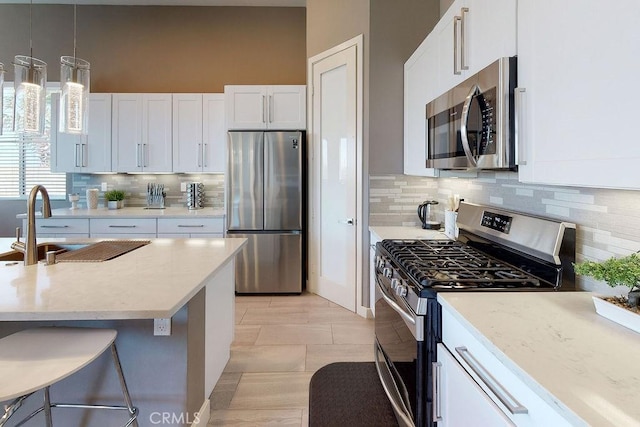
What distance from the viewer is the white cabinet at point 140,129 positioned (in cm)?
452

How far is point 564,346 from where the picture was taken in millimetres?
912

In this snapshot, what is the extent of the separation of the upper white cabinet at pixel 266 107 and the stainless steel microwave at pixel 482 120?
2340 millimetres

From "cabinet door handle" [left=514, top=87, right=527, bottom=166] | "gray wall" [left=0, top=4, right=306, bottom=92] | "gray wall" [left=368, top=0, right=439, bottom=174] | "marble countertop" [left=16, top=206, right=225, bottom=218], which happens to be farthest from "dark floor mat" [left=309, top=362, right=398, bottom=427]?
"gray wall" [left=0, top=4, right=306, bottom=92]

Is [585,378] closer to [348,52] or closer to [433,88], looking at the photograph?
[433,88]

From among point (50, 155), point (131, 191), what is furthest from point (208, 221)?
point (50, 155)

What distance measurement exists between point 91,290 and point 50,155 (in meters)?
4.18

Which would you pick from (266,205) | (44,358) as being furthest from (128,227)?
(44,358)

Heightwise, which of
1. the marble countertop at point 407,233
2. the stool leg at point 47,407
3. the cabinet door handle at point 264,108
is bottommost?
the stool leg at point 47,407

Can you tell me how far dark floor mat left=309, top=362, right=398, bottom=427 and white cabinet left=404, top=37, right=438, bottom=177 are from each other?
137 cm

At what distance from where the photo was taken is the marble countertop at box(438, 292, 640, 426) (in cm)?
69

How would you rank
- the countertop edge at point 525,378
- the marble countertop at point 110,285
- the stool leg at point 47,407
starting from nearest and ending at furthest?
1. the countertop edge at point 525,378
2. the marble countertop at point 110,285
3. the stool leg at point 47,407

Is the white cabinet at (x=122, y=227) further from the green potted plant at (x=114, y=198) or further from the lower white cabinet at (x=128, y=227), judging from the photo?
the green potted plant at (x=114, y=198)

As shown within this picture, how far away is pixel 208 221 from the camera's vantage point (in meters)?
4.29

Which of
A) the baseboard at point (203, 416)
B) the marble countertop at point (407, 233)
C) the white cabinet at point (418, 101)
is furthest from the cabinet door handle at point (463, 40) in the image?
the baseboard at point (203, 416)
